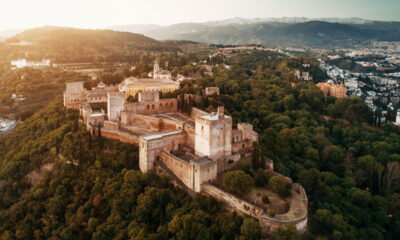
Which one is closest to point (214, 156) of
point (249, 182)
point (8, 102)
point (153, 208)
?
point (249, 182)

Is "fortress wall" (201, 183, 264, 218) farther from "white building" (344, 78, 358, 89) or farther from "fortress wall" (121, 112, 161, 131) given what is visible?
"white building" (344, 78, 358, 89)

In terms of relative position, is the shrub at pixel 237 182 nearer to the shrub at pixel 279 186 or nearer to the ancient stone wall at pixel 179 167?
the shrub at pixel 279 186

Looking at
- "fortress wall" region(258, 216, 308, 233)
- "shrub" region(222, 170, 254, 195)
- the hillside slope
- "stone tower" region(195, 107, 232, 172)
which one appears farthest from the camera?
the hillside slope

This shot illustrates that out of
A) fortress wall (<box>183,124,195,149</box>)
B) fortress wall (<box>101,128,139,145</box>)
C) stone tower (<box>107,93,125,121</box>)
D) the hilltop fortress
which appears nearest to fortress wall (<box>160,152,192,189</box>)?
the hilltop fortress

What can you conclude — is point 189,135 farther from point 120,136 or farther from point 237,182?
point 237,182

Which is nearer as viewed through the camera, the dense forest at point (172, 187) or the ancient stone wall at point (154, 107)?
the dense forest at point (172, 187)

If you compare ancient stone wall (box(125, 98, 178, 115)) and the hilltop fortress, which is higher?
ancient stone wall (box(125, 98, 178, 115))

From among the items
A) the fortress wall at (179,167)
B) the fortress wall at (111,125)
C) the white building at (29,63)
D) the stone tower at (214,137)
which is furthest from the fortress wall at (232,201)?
the white building at (29,63)
